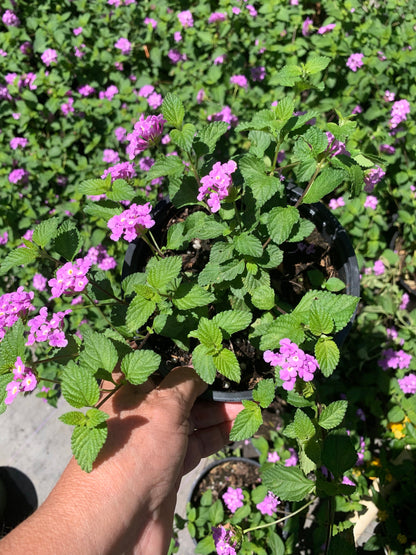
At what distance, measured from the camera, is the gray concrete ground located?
2631 millimetres

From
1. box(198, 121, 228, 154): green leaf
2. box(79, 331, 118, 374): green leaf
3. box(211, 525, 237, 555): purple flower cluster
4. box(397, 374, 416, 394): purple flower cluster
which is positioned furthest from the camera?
box(397, 374, 416, 394): purple flower cluster

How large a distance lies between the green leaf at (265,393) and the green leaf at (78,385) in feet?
1.48

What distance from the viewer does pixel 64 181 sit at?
2750mm

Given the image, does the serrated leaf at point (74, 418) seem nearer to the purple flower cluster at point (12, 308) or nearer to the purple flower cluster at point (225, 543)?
the purple flower cluster at point (12, 308)

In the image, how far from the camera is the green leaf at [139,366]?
1.14 meters

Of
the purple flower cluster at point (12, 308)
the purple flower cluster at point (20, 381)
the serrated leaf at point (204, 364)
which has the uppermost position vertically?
the purple flower cluster at point (12, 308)

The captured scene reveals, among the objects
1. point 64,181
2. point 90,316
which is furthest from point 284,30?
point 90,316

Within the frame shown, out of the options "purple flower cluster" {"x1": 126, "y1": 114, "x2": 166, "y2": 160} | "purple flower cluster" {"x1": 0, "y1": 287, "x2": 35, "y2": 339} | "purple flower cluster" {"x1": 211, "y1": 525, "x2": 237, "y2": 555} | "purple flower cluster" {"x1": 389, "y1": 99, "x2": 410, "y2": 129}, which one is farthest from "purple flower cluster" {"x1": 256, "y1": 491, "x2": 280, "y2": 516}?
"purple flower cluster" {"x1": 389, "y1": 99, "x2": 410, "y2": 129}

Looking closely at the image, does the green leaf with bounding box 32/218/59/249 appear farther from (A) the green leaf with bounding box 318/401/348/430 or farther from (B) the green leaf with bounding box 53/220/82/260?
(A) the green leaf with bounding box 318/401/348/430

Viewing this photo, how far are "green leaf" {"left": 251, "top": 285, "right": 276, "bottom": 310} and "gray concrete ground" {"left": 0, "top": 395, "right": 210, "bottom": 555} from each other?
1896 millimetres

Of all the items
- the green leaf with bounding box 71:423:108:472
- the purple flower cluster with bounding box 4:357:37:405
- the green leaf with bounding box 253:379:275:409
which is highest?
the purple flower cluster with bounding box 4:357:37:405

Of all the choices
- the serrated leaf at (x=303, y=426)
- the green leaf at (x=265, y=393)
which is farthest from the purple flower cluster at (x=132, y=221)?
the serrated leaf at (x=303, y=426)

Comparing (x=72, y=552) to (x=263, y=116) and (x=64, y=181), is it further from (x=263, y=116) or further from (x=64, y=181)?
(x=64, y=181)

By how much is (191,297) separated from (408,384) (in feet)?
4.94
